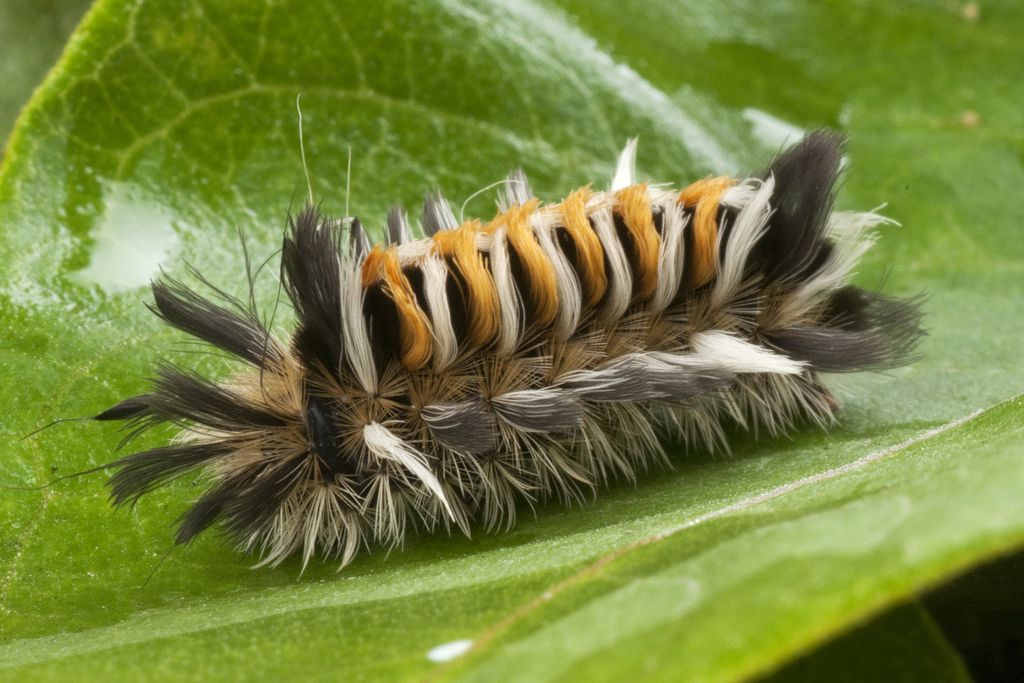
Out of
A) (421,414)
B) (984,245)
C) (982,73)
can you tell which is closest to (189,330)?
(421,414)

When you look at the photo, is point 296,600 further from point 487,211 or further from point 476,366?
point 487,211

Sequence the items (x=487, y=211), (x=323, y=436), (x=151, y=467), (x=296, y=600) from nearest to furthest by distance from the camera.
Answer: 1. (x=296, y=600)
2. (x=151, y=467)
3. (x=323, y=436)
4. (x=487, y=211)

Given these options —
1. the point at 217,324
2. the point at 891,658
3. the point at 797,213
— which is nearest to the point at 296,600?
the point at 217,324

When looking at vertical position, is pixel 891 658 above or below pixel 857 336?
below

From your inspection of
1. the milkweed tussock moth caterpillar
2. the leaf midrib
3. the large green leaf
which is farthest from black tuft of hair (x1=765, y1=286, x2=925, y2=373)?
the leaf midrib

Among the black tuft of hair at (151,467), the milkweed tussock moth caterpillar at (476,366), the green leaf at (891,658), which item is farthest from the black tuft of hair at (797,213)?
the black tuft of hair at (151,467)

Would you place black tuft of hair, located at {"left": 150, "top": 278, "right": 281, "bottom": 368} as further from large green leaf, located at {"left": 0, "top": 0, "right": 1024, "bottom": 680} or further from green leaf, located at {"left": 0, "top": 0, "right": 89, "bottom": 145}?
green leaf, located at {"left": 0, "top": 0, "right": 89, "bottom": 145}

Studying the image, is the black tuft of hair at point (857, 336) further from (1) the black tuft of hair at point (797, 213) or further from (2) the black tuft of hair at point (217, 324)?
(2) the black tuft of hair at point (217, 324)

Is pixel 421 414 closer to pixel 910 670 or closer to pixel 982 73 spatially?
pixel 910 670
